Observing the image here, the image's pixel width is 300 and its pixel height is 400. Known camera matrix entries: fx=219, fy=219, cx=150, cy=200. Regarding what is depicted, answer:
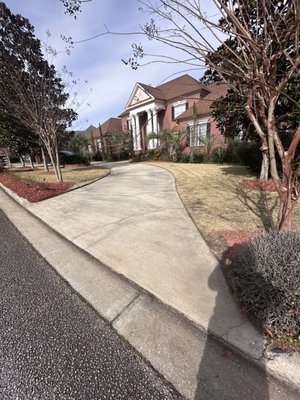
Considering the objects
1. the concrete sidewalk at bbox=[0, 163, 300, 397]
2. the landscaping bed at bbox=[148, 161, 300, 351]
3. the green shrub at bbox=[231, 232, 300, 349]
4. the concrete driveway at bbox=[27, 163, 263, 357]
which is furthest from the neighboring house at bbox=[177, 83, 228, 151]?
the green shrub at bbox=[231, 232, 300, 349]

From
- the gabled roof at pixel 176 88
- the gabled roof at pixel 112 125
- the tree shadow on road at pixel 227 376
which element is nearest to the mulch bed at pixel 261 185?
the tree shadow on road at pixel 227 376

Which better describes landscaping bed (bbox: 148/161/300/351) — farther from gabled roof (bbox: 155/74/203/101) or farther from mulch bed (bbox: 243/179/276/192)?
gabled roof (bbox: 155/74/203/101)

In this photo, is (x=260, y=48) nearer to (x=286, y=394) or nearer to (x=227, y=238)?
(x=227, y=238)

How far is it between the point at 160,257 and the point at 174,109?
67.0 ft

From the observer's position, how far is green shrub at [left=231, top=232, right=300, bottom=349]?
182 centimetres

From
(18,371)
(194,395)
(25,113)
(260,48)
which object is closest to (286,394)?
(194,395)

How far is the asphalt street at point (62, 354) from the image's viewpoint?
157 cm

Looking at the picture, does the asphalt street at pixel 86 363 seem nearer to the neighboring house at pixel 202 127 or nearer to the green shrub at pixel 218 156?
the green shrub at pixel 218 156

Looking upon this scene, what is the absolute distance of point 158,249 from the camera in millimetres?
3451

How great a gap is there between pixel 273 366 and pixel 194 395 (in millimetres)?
638

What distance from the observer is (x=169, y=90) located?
894 inches

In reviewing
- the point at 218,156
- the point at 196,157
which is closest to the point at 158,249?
the point at 218,156

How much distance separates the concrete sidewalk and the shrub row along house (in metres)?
10.1

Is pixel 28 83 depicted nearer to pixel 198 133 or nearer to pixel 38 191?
pixel 38 191
